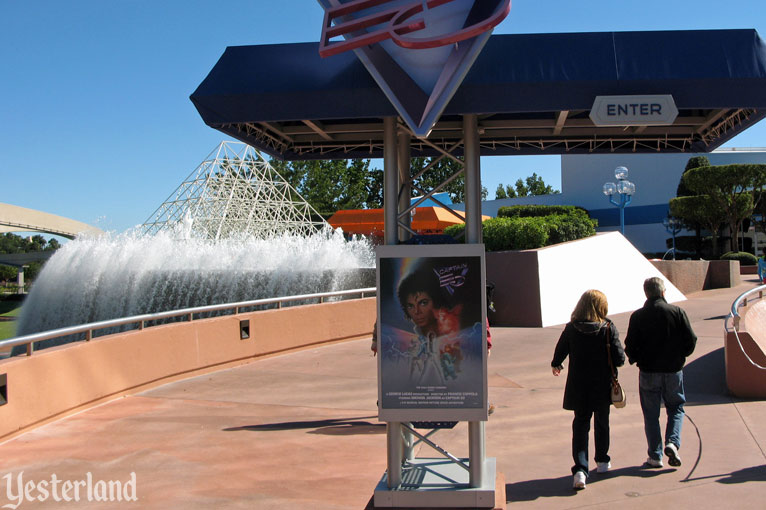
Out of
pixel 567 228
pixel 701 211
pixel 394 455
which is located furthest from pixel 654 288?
pixel 701 211

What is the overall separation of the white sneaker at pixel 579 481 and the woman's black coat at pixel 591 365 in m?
0.51

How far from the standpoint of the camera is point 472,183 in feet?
16.7

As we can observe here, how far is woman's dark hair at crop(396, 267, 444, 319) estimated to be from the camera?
4.79 meters

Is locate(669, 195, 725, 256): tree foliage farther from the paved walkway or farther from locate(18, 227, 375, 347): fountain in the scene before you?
the paved walkway

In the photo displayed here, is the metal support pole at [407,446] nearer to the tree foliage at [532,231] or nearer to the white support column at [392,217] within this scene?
the white support column at [392,217]

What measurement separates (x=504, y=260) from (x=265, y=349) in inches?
277

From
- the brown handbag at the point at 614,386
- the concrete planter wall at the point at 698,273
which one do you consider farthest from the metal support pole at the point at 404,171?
the concrete planter wall at the point at 698,273

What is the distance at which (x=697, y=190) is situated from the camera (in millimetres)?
46812

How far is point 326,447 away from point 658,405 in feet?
10.1

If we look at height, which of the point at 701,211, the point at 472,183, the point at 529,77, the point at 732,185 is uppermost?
the point at 732,185

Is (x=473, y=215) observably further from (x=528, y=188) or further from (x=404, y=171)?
(x=528, y=188)

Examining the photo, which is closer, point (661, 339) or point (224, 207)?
point (661, 339)

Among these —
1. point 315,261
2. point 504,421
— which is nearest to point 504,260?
point 315,261

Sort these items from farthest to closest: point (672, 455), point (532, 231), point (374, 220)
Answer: point (374, 220) < point (532, 231) < point (672, 455)
